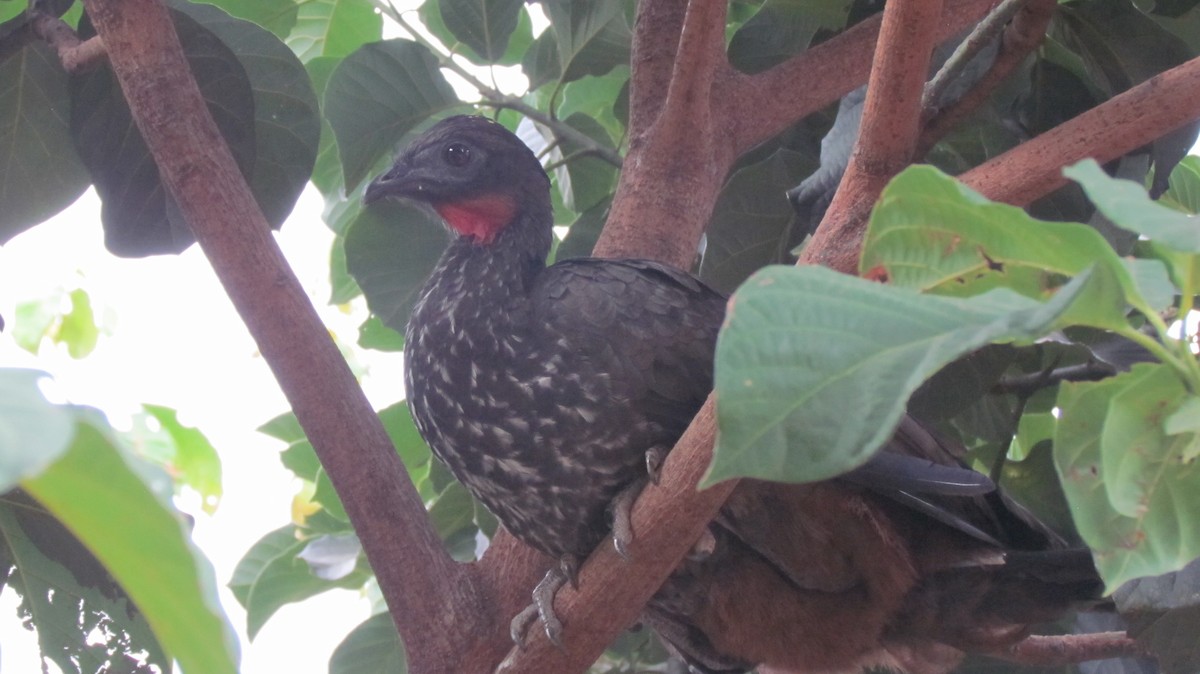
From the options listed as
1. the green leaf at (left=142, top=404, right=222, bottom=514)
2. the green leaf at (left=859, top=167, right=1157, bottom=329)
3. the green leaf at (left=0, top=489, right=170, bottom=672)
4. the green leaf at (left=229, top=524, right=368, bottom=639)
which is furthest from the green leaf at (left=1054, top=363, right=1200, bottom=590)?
the green leaf at (left=142, top=404, right=222, bottom=514)

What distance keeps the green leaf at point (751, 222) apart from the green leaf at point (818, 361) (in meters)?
1.33

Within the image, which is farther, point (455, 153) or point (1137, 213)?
point (455, 153)

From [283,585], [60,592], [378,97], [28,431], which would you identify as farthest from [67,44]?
[28,431]

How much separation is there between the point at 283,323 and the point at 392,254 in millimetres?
834

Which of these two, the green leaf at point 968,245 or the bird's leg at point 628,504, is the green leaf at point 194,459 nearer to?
the bird's leg at point 628,504

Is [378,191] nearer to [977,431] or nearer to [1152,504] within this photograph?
[977,431]

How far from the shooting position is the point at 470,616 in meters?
1.58

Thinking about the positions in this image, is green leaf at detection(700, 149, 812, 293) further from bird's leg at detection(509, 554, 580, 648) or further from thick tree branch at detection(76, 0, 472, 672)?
thick tree branch at detection(76, 0, 472, 672)

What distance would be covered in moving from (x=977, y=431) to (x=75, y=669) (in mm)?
1515

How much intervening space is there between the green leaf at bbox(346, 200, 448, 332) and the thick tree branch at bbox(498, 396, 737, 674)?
2.93 feet

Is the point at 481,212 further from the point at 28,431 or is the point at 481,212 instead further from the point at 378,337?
the point at 28,431

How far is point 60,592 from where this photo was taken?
1645mm

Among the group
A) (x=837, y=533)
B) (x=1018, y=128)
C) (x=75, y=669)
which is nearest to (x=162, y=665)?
(x=75, y=669)

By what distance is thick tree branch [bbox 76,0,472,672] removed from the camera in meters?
1.46
